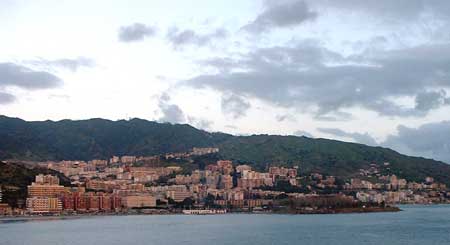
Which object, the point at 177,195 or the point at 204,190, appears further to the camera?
the point at 204,190

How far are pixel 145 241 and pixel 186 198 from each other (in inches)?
2862

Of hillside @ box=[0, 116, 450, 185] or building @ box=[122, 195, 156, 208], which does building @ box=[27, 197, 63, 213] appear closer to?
building @ box=[122, 195, 156, 208]

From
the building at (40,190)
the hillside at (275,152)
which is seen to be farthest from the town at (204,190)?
the hillside at (275,152)

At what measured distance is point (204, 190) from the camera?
12800cm

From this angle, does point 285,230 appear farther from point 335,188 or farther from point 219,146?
point 219,146

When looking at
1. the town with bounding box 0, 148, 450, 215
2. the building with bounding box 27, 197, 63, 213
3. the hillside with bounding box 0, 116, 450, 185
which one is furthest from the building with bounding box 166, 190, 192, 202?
the hillside with bounding box 0, 116, 450, 185

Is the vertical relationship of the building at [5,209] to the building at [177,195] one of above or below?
below

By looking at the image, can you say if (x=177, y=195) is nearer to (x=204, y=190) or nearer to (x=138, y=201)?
(x=204, y=190)

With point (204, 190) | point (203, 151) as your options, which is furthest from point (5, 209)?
point (203, 151)

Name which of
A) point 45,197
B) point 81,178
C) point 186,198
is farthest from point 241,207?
point 81,178

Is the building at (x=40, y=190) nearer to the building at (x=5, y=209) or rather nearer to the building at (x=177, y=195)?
the building at (x=5, y=209)

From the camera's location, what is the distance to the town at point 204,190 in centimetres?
10169

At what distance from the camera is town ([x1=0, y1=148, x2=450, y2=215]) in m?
102

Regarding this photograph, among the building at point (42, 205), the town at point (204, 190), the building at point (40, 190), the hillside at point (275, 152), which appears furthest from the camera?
the hillside at point (275, 152)
